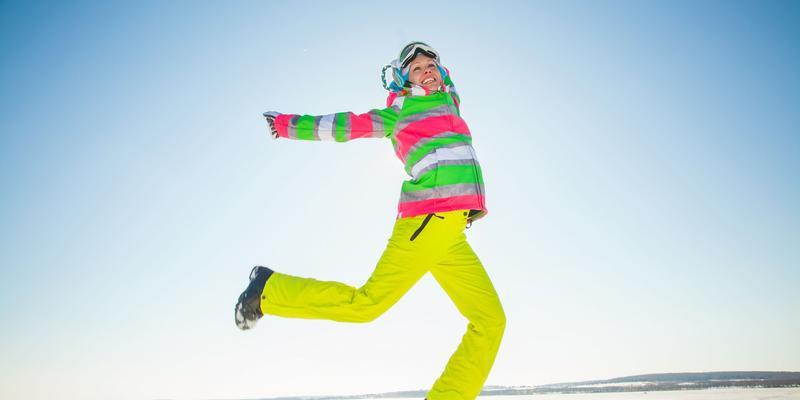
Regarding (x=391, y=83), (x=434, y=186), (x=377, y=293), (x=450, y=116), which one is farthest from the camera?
(x=391, y=83)

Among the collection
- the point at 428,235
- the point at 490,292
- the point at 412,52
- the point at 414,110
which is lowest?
the point at 490,292

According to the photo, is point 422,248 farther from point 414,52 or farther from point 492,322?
point 414,52

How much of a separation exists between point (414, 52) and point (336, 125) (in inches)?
36.0

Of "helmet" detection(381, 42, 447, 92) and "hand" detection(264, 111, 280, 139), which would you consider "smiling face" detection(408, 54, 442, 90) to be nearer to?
"helmet" detection(381, 42, 447, 92)

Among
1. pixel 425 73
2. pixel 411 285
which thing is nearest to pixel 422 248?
pixel 411 285

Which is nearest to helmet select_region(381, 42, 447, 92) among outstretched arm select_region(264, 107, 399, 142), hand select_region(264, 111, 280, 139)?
outstretched arm select_region(264, 107, 399, 142)

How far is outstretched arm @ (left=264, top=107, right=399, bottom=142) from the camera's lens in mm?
2723

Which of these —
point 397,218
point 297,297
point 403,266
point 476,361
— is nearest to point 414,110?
point 397,218

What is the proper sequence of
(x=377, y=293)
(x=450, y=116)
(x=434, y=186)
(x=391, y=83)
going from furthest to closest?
(x=391, y=83) → (x=450, y=116) → (x=434, y=186) → (x=377, y=293)

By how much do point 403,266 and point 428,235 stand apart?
234mm

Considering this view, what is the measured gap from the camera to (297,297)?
2.45m

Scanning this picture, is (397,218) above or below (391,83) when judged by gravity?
below

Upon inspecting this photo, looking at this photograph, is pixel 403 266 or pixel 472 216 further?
pixel 472 216

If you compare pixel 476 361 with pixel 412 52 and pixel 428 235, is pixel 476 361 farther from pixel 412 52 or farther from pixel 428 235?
pixel 412 52
